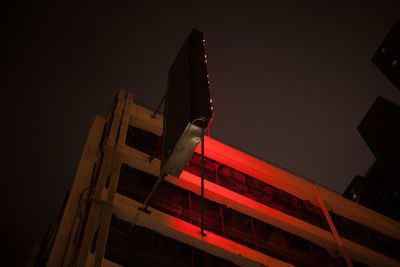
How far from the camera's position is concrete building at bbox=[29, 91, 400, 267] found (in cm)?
616

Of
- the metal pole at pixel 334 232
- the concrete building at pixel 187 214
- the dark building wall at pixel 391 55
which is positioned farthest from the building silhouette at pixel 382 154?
the metal pole at pixel 334 232

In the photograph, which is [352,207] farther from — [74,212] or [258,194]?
[74,212]

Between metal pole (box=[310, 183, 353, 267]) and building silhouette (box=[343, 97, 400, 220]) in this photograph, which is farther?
building silhouette (box=[343, 97, 400, 220])

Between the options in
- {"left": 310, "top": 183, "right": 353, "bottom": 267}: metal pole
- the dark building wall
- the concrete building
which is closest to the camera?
the concrete building

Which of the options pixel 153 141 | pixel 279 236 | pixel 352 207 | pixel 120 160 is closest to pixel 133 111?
pixel 153 141

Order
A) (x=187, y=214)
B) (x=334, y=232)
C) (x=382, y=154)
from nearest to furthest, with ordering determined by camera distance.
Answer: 1. (x=187, y=214)
2. (x=334, y=232)
3. (x=382, y=154)

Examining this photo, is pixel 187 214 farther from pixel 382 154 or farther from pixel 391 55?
pixel 391 55

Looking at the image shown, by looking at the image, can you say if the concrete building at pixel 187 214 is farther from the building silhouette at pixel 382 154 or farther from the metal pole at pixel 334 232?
the building silhouette at pixel 382 154

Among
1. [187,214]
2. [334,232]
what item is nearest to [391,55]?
[334,232]

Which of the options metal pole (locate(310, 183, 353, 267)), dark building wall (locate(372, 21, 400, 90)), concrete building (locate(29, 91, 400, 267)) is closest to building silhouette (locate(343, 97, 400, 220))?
dark building wall (locate(372, 21, 400, 90))

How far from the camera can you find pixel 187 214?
29.2 ft

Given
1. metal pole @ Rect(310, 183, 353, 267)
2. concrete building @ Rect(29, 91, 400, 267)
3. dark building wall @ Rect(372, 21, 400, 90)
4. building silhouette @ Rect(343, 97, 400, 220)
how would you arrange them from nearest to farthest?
concrete building @ Rect(29, 91, 400, 267) → metal pole @ Rect(310, 183, 353, 267) → building silhouette @ Rect(343, 97, 400, 220) → dark building wall @ Rect(372, 21, 400, 90)

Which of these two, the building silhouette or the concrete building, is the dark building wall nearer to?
the building silhouette

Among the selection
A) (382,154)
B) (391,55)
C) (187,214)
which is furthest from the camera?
(391,55)
